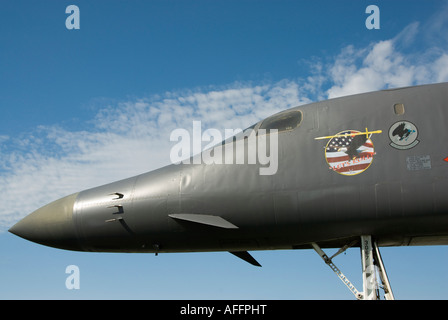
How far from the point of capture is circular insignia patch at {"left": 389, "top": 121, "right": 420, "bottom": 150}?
27.3 ft

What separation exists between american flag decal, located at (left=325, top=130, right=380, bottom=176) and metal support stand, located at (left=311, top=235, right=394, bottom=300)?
4.88ft

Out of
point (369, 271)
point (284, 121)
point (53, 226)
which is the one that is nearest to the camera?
point (369, 271)

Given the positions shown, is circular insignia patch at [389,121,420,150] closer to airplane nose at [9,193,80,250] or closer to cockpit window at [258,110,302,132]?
cockpit window at [258,110,302,132]

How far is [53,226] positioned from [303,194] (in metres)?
5.73

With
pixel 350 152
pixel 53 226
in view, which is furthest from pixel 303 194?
pixel 53 226

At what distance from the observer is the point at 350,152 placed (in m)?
8.55

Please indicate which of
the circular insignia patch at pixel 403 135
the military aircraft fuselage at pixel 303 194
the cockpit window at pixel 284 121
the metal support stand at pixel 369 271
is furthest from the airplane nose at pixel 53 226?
the circular insignia patch at pixel 403 135

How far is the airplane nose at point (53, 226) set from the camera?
9680 mm

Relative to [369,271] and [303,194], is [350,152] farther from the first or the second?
[369,271]

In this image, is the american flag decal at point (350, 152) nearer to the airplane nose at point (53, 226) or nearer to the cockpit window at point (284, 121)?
the cockpit window at point (284, 121)

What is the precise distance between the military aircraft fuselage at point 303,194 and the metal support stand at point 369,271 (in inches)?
11.0

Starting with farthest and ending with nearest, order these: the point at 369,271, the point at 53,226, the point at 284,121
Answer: the point at 53,226 < the point at 284,121 < the point at 369,271

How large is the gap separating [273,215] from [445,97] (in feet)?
14.1
